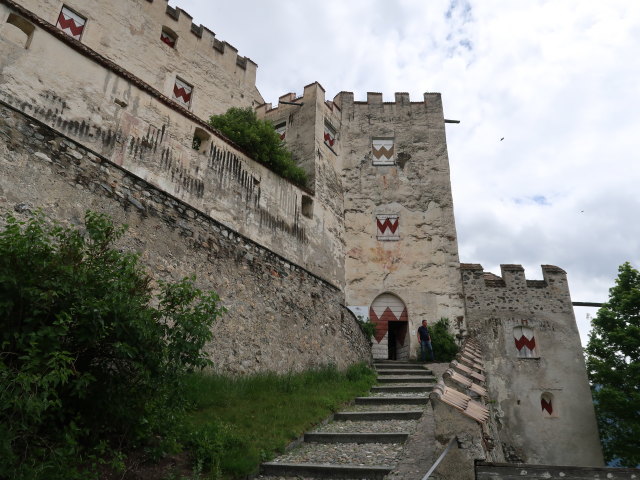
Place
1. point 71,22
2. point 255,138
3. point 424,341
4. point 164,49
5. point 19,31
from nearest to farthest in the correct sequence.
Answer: point 19,31 < point 255,138 < point 71,22 < point 424,341 < point 164,49

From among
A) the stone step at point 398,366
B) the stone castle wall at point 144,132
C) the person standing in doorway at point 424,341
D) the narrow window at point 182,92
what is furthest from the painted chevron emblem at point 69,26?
the person standing in doorway at point 424,341

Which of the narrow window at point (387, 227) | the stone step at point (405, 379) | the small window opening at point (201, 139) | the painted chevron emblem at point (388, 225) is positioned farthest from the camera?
the painted chevron emblem at point (388, 225)

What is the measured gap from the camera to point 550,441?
15.3 metres

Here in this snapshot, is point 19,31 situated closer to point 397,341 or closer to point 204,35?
point 204,35

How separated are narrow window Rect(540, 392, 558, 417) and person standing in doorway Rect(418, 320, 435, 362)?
14.4 feet

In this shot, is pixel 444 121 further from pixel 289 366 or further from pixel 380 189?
pixel 289 366

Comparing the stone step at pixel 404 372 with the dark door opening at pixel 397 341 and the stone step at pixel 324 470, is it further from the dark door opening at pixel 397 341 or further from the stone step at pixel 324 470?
the stone step at pixel 324 470

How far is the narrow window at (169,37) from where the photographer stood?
55.5 ft

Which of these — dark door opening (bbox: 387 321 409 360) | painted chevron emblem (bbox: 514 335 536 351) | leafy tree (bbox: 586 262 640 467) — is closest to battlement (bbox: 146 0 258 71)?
dark door opening (bbox: 387 321 409 360)

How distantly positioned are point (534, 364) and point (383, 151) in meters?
10.4

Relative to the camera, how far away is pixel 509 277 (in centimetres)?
1762

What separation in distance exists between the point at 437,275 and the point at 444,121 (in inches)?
294

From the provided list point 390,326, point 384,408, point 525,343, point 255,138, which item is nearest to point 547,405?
point 525,343

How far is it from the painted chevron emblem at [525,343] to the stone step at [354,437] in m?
12.0
